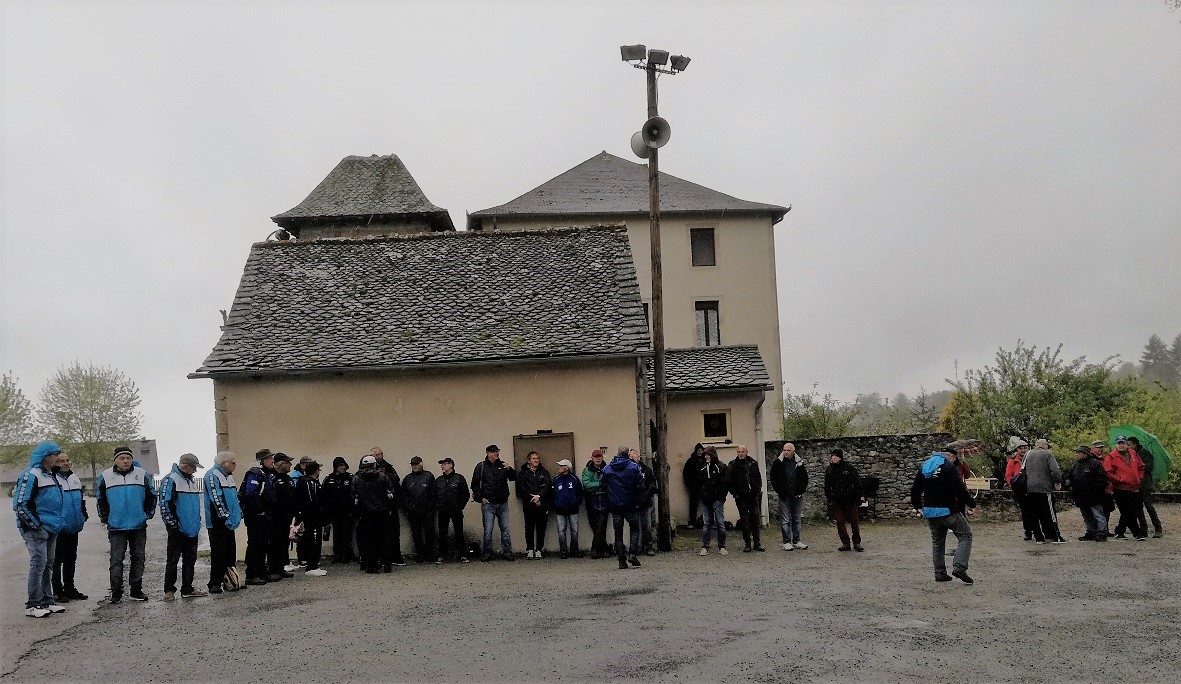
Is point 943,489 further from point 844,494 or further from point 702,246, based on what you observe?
point 702,246

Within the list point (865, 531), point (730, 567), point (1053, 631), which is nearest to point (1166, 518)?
point (865, 531)

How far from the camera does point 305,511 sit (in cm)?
1605

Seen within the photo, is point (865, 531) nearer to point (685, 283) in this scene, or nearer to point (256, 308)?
point (256, 308)

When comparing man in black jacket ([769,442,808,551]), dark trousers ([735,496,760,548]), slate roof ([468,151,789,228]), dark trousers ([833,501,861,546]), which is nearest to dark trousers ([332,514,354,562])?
dark trousers ([735,496,760,548])

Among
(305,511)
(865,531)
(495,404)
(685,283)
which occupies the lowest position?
(865,531)

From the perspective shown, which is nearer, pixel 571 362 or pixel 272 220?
pixel 571 362

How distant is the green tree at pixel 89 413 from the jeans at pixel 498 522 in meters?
51.6

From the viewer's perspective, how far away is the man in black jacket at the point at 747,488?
1756 cm

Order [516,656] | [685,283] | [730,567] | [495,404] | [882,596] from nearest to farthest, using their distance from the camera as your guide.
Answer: [516,656] → [882,596] → [730,567] → [495,404] → [685,283]

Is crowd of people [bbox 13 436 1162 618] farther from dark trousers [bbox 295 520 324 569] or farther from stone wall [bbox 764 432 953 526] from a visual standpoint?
stone wall [bbox 764 432 953 526]

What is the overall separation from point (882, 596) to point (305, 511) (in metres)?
8.88

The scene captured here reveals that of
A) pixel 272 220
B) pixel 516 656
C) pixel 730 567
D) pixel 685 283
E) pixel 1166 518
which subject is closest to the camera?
pixel 516 656

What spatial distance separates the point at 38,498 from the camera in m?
12.1

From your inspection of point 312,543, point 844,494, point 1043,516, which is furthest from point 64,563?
point 1043,516
